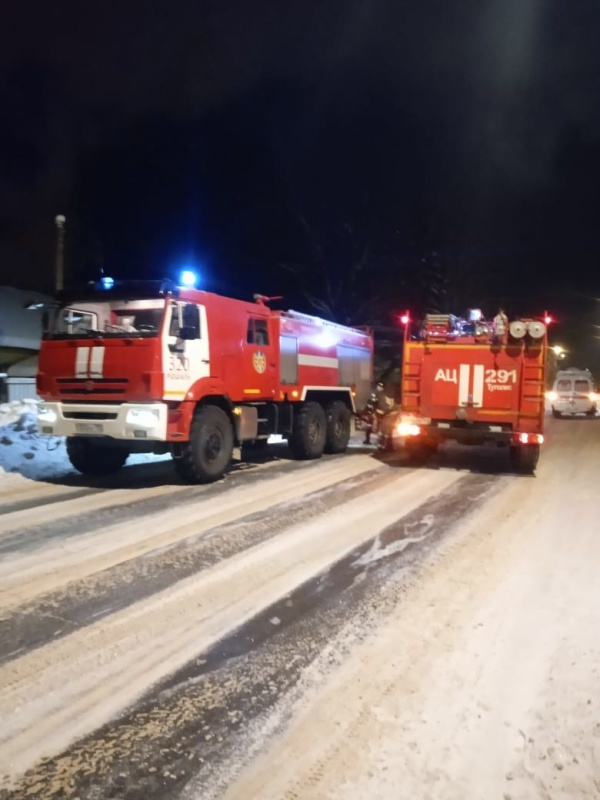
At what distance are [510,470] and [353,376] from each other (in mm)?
4791

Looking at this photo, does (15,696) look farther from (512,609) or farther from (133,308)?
(133,308)

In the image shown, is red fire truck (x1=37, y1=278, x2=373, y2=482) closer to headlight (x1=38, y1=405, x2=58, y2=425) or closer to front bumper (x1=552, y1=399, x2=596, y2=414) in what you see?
headlight (x1=38, y1=405, x2=58, y2=425)

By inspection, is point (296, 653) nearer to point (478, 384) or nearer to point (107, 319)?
point (107, 319)

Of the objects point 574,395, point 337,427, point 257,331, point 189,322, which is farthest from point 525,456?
point 574,395

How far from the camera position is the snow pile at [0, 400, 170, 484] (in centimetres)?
1144

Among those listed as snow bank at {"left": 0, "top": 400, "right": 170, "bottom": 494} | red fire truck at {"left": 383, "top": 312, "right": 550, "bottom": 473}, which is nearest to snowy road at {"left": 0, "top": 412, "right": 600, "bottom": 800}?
snow bank at {"left": 0, "top": 400, "right": 170, "bottom": 494}

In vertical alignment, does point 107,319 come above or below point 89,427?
above

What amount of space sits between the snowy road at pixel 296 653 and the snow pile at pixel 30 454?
2811mm

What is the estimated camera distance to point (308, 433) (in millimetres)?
13906

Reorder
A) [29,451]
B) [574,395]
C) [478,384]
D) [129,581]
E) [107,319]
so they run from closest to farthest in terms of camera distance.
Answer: [129,581]
[107,319]
[29,451]
[478,384]
[574,395]

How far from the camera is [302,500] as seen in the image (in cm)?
945

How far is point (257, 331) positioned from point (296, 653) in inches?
331

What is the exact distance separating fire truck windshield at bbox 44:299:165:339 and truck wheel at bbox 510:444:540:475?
6.80 meters

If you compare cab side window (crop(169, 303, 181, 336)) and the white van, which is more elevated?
cab side window (crop(169, 303, 181, 336))
